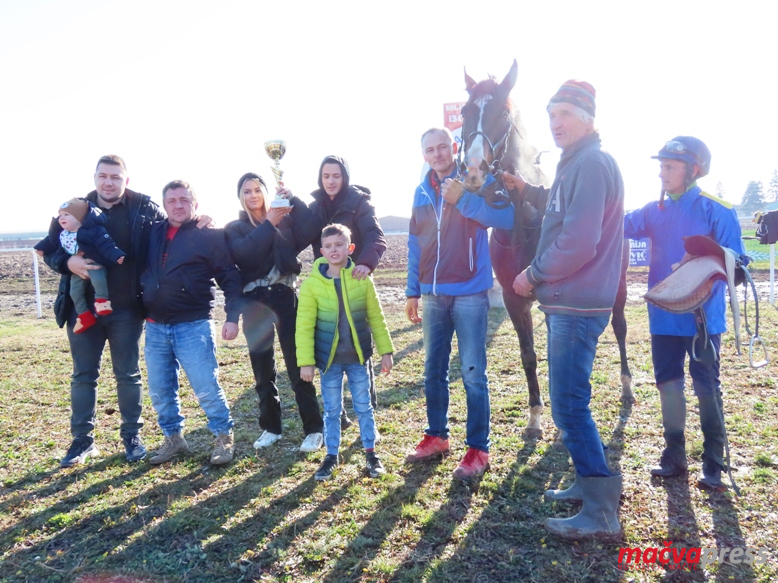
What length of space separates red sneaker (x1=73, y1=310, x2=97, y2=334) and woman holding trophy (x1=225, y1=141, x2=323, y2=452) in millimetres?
1104

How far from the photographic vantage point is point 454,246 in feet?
11.4

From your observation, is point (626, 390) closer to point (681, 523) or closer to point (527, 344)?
point (527, 344)

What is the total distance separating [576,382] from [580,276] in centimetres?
55

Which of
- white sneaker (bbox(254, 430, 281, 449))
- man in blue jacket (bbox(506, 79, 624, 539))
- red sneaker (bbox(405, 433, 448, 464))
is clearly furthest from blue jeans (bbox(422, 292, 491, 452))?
white sneaker (bbox(254, 430, 281, 449))

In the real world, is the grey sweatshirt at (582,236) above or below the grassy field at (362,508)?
above

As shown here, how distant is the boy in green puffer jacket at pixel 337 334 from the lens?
3594 mm

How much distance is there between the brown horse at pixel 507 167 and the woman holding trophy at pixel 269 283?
139 centimetres

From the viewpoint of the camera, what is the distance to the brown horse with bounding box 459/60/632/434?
3.71 metres

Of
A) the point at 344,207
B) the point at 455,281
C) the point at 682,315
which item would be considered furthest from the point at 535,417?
the point at 344,207

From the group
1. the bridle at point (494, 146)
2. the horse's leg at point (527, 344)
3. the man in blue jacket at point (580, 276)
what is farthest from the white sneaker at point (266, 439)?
the bridle at point (494, 146)

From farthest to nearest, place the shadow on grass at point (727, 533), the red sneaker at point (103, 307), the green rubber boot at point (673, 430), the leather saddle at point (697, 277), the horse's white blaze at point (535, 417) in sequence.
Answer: the horse's white blaze at point (535, 417) → the red sneaker at point (103, 307) → the green rubber boot at point (673, 430) → the leather saddle at point (697, 277) → the shadow on grass at point (727, 533)

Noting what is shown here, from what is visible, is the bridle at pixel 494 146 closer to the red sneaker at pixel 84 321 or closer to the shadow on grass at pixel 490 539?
the shadow on grass at pixel 490 539

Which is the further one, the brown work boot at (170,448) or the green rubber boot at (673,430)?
the brown work boot at (170,448)

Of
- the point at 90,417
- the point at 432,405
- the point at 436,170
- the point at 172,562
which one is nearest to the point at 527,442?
the point at 432,405
